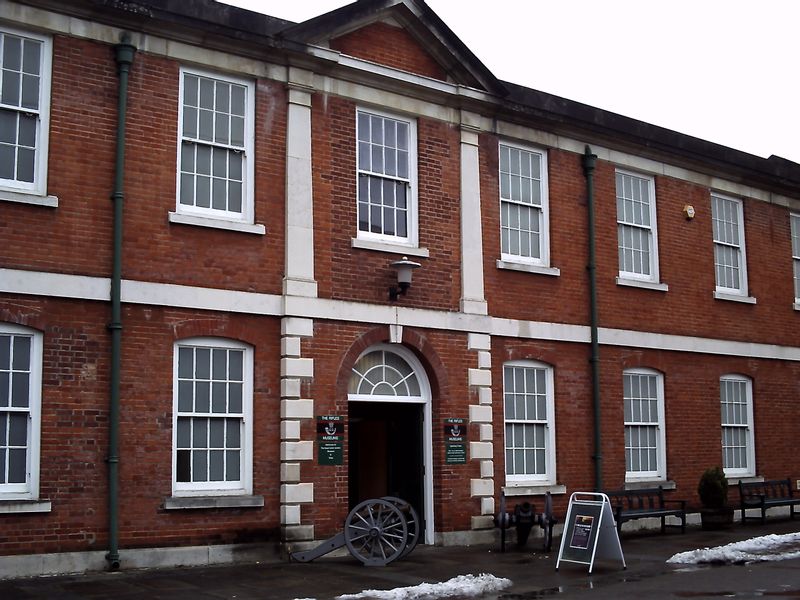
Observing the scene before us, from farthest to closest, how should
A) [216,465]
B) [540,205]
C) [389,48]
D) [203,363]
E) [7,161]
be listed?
[540,205] < [389,48] < [203,363] < [216,465] < [7,161]

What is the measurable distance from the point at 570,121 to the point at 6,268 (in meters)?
10.3

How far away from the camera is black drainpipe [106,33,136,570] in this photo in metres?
12.9

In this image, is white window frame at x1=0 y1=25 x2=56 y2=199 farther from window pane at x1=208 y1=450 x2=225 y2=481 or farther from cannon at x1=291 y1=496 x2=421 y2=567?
cannon at x1=291 y1=496 x2=421 y2=567

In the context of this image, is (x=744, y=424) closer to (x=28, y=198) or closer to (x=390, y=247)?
(x=390, y=247)

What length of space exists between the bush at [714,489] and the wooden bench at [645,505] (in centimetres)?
49

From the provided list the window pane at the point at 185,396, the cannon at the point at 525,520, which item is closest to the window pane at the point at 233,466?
the window pane at the point at 185,396

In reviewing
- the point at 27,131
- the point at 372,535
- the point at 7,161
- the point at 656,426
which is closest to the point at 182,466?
the point at 372,535

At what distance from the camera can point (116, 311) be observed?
1330 centimetres

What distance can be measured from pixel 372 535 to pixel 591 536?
287 centimetres

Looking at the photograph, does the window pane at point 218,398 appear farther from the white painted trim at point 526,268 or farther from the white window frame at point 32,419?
the white painted trim at point 526,268

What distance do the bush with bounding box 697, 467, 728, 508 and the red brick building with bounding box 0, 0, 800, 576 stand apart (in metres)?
0.91

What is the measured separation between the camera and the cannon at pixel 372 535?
13.6 metres

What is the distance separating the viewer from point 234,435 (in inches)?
562

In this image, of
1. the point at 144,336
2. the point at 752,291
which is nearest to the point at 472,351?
the point at 144,336
